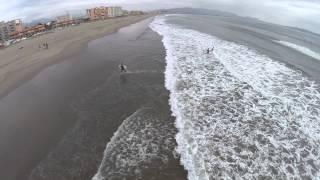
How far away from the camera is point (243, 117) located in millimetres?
19844

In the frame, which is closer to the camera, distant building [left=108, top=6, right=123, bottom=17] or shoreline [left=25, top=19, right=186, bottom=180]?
shoreline [left=25, top=19, right=186, bottom=180]

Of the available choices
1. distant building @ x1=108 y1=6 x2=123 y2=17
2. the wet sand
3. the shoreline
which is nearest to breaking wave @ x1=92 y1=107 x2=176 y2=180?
the shoreline

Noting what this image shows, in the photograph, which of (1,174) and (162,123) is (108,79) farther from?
(1,174)

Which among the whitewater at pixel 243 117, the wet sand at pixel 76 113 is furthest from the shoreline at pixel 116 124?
the whitewater at pixel 243 117

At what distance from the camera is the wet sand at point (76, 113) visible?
→ 14.7m

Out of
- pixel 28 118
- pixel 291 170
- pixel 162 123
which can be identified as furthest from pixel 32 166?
pixel 291 170

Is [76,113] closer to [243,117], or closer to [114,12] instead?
[243,117]

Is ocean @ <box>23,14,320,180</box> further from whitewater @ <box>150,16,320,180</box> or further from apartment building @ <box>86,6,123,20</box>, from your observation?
apartment building @ <box>86,6,123,20</box>

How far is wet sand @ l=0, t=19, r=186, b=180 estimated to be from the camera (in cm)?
1469

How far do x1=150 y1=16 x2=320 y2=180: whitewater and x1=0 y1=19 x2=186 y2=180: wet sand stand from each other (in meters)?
1.25

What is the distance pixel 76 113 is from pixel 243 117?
10669 millimetres

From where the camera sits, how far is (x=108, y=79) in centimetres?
2591

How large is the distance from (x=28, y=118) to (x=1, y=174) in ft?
19.0

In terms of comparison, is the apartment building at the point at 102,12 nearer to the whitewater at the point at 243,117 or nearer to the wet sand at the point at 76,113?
the wet sand at the point at 76,113
